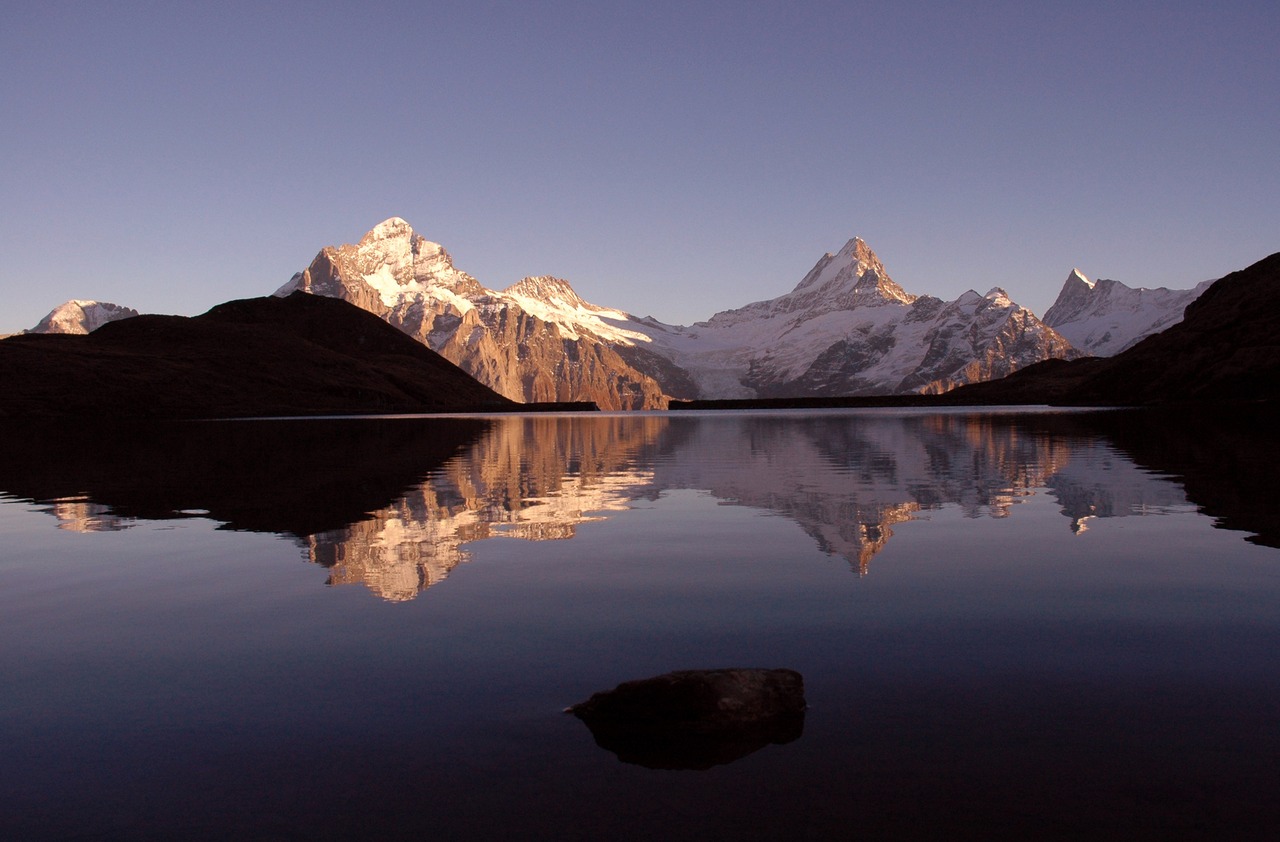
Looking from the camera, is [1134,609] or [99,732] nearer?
[99,732]

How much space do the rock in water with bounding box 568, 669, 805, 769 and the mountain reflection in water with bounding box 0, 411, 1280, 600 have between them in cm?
1003

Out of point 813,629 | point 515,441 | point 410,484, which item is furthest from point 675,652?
point 515,441

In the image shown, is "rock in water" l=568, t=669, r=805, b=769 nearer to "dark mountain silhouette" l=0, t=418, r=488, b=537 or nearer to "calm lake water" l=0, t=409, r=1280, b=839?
"calm lake water" l=0, t=409, r=1280, b=839

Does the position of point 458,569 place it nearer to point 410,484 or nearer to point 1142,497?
point 410,484

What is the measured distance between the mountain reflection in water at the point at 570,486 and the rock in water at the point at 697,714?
1003cm

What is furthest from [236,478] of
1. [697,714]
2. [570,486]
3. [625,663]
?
[697,714]

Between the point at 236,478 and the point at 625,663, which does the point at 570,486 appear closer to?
the point at 236,478

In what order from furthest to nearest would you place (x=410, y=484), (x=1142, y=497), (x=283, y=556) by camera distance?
1. (x=410, y=484)
2. (x=1142, y=497)
3. (x=283, y=556)

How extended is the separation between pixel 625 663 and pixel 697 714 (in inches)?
133

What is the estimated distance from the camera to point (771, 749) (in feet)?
42.7

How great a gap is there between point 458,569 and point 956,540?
14678 millimetres

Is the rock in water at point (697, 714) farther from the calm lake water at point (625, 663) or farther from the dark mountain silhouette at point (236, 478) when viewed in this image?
the dark mountain silhouette at point (236, 478)

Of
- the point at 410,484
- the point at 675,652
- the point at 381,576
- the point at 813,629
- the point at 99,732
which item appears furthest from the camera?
the point at 410,484

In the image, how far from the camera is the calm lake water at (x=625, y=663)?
1142 cm
